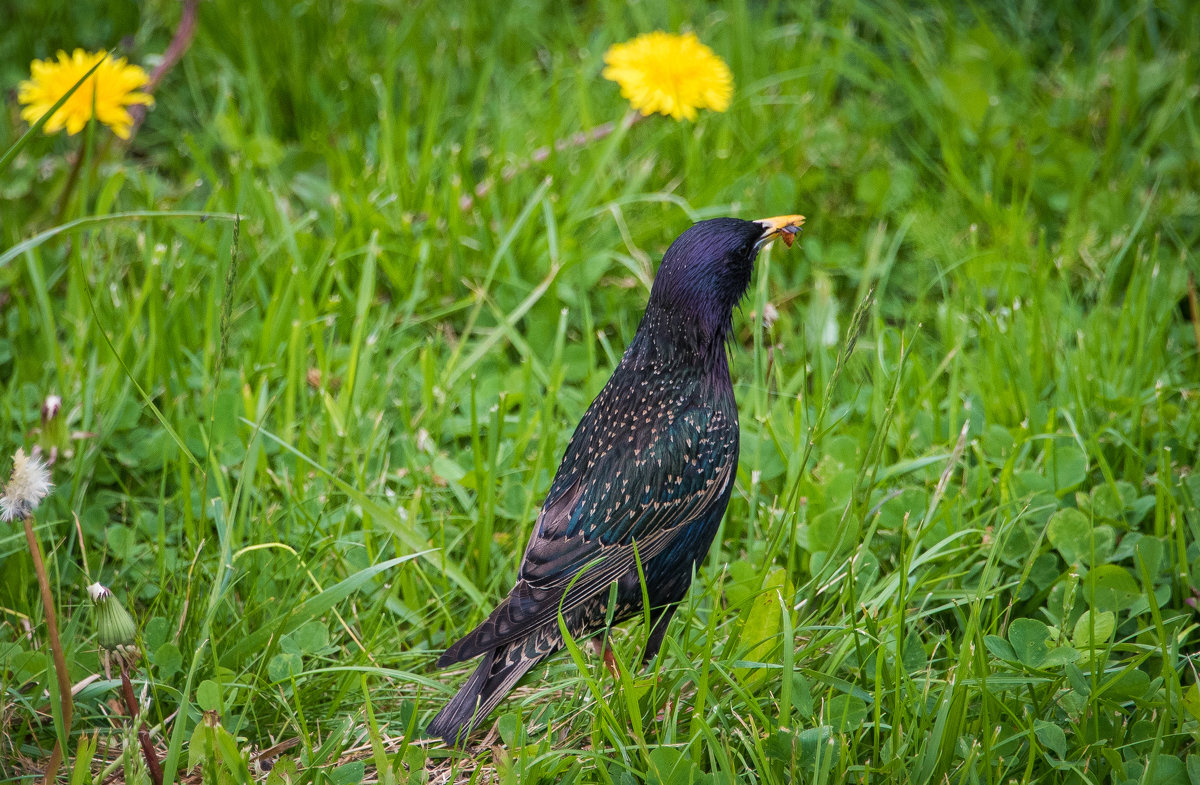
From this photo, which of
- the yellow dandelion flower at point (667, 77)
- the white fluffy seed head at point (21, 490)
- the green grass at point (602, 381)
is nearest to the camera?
the white fluffy seed head at point (21, 490)

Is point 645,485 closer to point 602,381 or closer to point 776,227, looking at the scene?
point 776,227

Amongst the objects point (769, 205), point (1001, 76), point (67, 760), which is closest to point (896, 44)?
point (1001, 76)

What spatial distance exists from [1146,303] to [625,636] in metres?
2.08

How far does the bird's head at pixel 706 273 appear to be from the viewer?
8.18 ft

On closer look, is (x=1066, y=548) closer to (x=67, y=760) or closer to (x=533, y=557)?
(x=533, y=557)

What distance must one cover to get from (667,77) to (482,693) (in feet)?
7.47

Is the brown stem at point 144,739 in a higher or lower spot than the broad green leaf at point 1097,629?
higher

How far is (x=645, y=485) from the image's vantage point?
2.45 meters

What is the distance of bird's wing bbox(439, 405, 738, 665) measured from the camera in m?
2.39

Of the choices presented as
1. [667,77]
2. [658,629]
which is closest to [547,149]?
[667,77]

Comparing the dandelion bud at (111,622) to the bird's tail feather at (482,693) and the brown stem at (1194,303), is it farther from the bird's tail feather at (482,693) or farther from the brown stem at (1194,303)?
the brown stem at (1194,303)

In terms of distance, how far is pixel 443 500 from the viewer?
3105mm

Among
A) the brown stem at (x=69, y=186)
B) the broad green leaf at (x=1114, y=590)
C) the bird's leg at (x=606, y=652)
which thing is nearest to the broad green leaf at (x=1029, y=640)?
the broad green leaf at (x=1114, y=590)

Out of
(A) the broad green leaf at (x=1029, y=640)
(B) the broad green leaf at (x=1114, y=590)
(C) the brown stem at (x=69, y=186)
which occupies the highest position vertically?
(C) the brown stem at (x=69, y=186)
